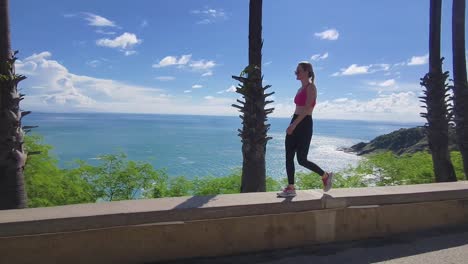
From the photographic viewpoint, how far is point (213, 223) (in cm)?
373

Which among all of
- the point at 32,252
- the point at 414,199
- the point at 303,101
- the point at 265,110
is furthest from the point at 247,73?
the point at 32,252

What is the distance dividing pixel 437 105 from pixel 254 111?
5827mm

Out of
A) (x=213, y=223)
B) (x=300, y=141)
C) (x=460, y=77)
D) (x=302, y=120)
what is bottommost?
(x=213, y=223)

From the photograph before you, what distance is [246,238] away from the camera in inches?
154

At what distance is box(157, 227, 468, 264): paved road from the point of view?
12.5 feet

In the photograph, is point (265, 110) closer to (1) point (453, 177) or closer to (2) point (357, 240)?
(2) point (357, 240)

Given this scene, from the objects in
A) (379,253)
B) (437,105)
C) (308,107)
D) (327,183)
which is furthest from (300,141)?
(437,105)

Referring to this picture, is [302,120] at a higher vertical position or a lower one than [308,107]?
lower

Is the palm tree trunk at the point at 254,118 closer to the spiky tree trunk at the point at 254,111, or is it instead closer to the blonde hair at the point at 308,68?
the spiky tree trunk at the point at 254,111

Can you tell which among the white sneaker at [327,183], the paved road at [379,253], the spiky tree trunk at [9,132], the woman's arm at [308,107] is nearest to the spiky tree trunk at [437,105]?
the paved road at [379,253]

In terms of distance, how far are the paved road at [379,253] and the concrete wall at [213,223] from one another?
0.11 m

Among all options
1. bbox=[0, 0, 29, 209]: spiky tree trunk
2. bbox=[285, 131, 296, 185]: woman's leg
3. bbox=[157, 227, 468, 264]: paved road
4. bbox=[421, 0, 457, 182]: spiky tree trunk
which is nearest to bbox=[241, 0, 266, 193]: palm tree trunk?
bbox=[285, 131, 296, 185]: woman's leg

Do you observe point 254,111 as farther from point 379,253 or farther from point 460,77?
point 460,77

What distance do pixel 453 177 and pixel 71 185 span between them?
10.2 m
